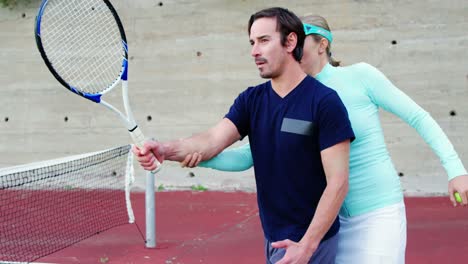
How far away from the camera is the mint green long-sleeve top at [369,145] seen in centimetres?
238

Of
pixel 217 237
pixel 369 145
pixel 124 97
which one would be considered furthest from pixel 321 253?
pixel 217 237

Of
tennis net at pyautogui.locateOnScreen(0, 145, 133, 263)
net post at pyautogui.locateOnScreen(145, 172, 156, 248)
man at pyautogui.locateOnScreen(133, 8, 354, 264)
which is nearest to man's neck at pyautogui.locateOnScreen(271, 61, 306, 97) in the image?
man at pyautogui.locateOnScreen(133, 8, 354, 264)

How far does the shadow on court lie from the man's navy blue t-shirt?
3192 millimetres

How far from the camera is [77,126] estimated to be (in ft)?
33.2

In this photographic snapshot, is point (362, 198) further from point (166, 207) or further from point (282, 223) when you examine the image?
point (166, 207)

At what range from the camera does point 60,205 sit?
869 centimetres

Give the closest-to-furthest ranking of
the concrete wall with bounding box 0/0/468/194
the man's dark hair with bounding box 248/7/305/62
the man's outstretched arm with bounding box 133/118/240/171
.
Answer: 1. the man's dark hair with bounding box 248/7/305/62
2. the man's outstretched arm with bounding box 133/118/240/171
3. the concrete wall with bounding box 0/0/468/194

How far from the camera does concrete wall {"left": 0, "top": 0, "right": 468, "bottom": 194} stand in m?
8.18

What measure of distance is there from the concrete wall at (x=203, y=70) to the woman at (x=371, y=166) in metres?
6.08

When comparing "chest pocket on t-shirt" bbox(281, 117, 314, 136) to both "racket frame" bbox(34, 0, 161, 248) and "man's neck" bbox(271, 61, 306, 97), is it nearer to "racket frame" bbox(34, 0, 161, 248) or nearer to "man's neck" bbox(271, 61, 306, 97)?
"man's neck" bbox(271, 61, 306, 97)

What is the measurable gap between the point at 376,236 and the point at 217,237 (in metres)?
3.95

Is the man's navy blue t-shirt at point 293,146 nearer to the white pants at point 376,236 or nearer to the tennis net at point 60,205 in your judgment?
the white pants at point 376,236

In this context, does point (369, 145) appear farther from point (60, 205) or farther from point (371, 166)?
point (60, 205)

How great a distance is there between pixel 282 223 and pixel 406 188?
6640 mm
